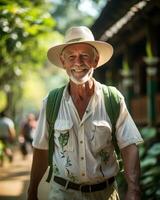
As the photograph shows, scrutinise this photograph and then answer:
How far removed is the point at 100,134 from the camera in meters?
3.53

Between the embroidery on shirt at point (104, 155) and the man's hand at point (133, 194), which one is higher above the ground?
the embroidery on shirt at point (104, 155)

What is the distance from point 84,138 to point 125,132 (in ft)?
0.90

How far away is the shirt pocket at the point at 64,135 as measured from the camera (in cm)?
358

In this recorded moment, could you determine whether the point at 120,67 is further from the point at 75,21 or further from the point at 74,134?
the point at 75,21

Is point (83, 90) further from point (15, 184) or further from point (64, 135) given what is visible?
point (15, 184)

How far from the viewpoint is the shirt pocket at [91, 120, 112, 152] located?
11.6 ft

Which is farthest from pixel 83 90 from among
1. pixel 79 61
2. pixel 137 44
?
→ pixel 137 44

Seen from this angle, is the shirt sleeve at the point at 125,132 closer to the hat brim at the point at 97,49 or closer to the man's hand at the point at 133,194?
the man's hand at the point at 133,194

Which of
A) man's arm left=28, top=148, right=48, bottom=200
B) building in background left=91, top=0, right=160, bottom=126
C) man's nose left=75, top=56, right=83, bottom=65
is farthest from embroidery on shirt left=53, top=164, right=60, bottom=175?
building in background left=91, top=0, right=160, bottom=126

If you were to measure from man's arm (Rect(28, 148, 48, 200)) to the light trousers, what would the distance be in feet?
0.67

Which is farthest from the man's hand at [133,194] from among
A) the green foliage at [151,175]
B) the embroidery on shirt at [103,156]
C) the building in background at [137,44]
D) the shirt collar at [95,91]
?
the building in background at [137,44]

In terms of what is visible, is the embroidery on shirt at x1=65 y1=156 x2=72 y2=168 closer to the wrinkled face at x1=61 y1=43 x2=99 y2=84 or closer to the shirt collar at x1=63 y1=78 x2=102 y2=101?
the shirt collar at x1=63 y1=78 x2=102 y2=101

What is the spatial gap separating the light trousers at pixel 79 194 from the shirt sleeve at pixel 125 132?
1.09ft

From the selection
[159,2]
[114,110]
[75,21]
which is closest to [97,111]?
[114,110]
